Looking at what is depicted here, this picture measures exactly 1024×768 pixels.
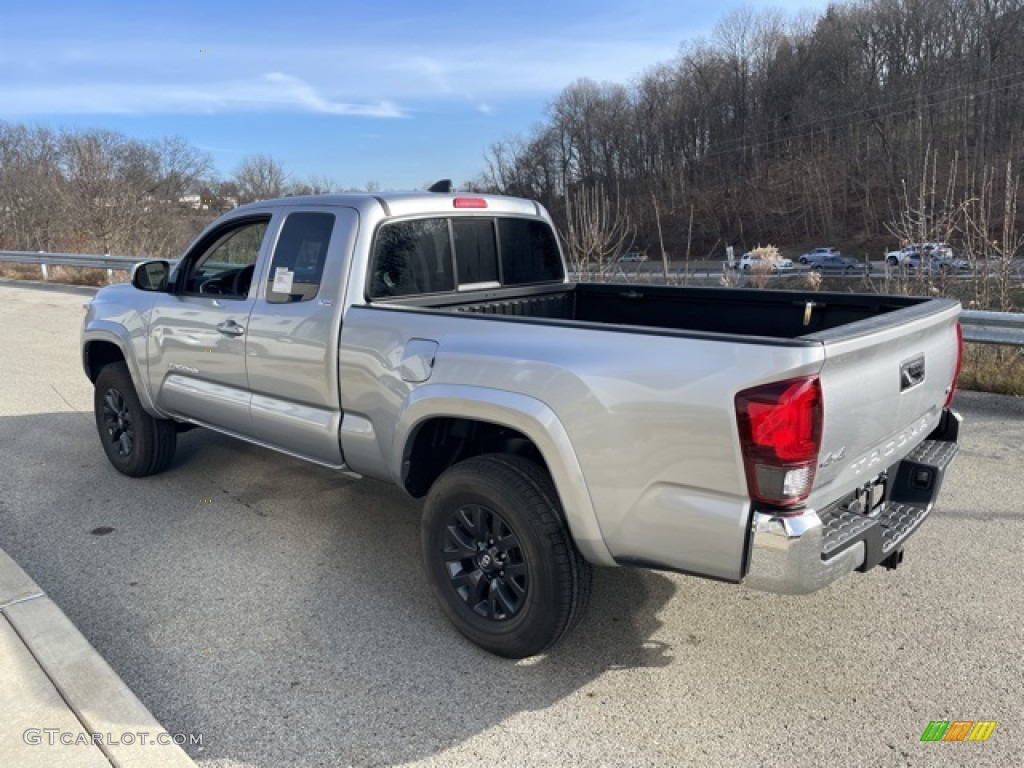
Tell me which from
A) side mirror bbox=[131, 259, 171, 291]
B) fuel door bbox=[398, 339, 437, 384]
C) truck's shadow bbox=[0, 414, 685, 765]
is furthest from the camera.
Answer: side mirror bbox=[131, 259, 171, 291]

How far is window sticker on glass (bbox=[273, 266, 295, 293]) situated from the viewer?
3980 millimetres

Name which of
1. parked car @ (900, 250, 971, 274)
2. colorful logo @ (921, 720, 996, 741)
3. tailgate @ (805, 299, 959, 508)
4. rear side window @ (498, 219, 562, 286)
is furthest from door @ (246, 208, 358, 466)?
parked car @ (900, 250, 971, 274)

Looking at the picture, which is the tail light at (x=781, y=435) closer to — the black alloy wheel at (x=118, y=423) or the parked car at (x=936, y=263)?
the black alloy wheel at (x=118, y=423)

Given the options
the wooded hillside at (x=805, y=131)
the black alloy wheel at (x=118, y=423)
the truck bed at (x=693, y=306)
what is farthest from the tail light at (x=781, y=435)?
the wooded hillside at (x=805, y=131)

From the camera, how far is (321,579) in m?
3.82

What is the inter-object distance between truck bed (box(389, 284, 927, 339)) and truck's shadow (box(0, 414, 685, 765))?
1417 mm

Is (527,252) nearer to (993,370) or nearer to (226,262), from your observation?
(226,262)

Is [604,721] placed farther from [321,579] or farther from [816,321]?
[816,321]

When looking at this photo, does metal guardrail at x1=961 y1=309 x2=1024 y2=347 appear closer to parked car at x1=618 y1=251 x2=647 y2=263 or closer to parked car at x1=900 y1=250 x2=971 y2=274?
parked car at x1=900 y1=250 x2=971 y2=274

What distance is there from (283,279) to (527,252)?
1.57 m

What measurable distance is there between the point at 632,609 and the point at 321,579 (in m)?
1.57

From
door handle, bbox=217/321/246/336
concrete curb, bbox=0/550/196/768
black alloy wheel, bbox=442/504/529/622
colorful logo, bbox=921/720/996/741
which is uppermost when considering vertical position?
door handle, bbox=217/321/246/336

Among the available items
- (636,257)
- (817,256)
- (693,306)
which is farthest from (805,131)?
(693,306)

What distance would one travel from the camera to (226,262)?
4.61m
